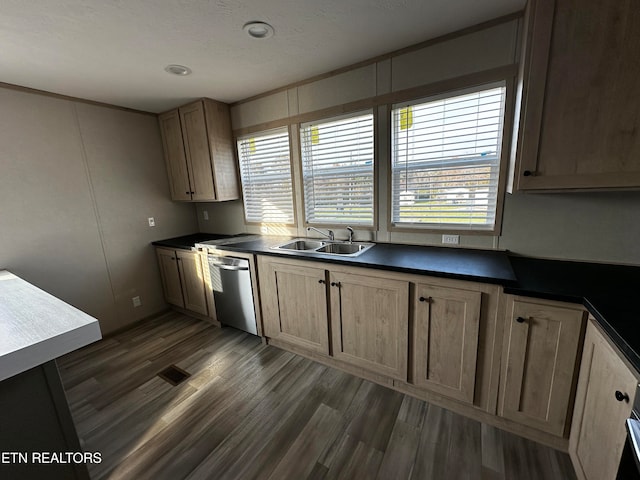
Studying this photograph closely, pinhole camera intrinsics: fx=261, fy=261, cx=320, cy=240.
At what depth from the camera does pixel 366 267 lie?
1802 millimetres

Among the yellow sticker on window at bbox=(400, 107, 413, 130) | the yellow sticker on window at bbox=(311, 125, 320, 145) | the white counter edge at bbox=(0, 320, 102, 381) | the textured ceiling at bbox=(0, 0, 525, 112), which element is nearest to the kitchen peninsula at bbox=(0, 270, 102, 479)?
the white counter edge at bbox=(0, 320, 102, 381)

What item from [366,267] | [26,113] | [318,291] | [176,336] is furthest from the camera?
[176,336]

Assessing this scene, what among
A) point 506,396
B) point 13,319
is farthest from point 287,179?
point 506,396

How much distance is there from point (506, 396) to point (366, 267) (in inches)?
42.6

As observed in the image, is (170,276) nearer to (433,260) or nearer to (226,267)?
(226,267)

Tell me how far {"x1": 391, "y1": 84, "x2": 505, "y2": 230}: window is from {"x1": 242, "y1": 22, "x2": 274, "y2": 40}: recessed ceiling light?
1076 millimetres

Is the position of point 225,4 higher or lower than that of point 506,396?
higher

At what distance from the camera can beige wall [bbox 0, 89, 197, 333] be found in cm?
228

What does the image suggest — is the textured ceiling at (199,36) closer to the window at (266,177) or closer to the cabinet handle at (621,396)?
the window at (266,177)

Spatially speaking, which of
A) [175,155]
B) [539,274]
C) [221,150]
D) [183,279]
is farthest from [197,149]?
[539,274]

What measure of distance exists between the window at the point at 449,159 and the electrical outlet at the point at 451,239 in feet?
0.24

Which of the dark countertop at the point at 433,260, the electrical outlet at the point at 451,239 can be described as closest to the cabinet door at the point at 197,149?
the dark countertop at the point at 433,260

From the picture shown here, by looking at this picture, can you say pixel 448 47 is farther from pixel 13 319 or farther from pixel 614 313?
pixel 13 319

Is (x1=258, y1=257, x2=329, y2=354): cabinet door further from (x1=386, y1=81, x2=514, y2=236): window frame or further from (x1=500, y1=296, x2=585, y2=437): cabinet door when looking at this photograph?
(x1=500, y1=296, x2=585, y2=437): cabinet door
